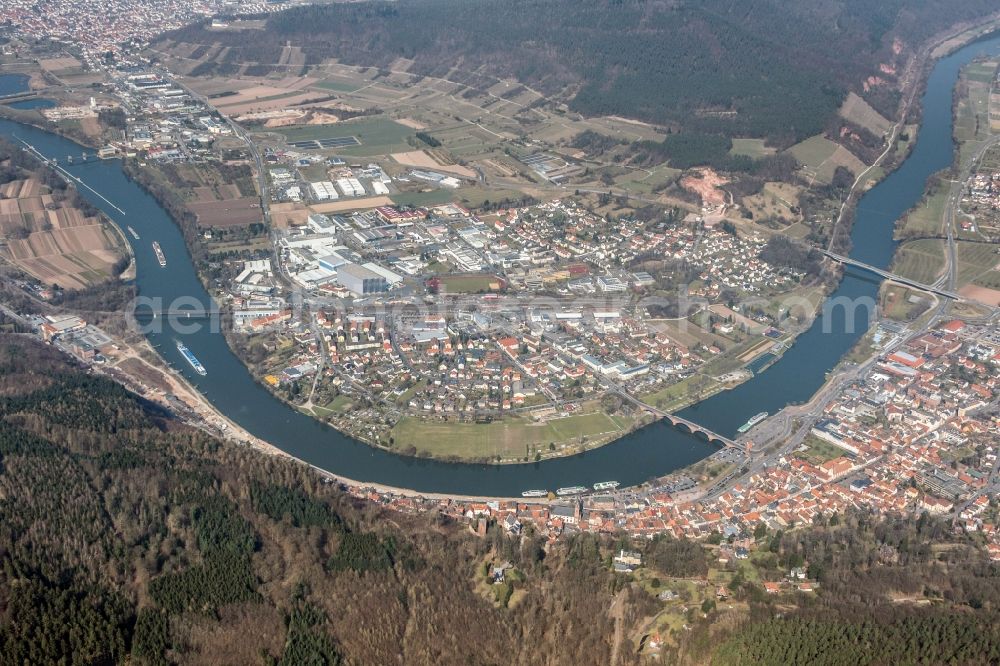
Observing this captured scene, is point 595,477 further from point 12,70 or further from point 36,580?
point 12,70

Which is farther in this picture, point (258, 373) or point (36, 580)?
point (258, 373)

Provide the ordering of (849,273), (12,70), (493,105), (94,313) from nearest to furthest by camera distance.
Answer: (94,313), (849,273), (493,105), (12,70)

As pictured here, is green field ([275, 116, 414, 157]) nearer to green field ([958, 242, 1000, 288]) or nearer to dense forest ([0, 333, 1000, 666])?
green field ([958, 242, 1000, 288])

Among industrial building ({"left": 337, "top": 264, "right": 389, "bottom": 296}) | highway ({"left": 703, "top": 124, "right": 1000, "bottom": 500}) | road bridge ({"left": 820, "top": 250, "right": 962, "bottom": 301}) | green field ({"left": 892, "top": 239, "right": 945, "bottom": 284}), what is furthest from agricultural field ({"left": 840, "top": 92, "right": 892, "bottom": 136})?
industrial building ({"left": 337, "top": 264, "right": 389, "bottom": 296})

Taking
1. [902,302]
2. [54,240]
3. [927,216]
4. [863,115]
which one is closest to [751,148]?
[927,216]

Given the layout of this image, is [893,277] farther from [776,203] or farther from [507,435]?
[507,435]

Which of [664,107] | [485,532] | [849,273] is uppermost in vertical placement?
[664,107]

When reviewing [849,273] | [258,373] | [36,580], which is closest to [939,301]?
[849,273]
